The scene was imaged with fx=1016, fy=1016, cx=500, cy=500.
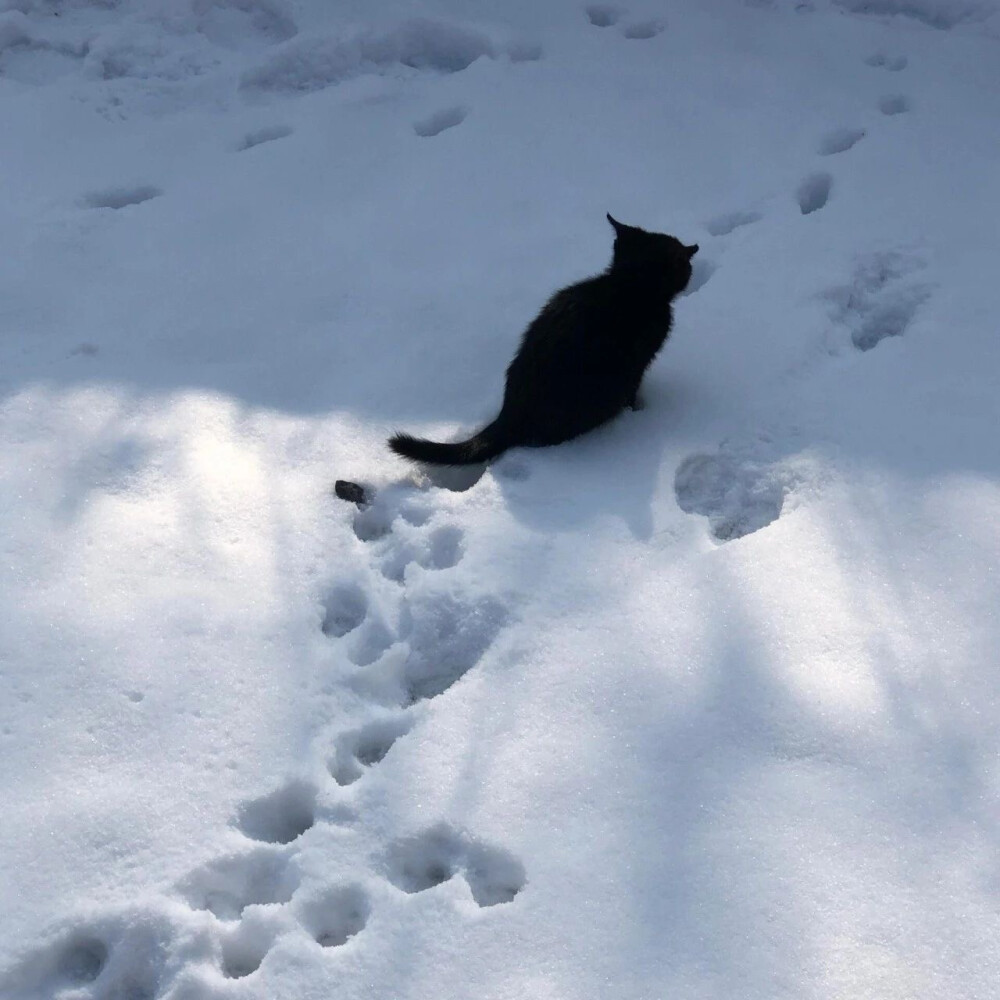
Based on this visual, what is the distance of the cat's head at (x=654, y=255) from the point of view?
3006 millimetres

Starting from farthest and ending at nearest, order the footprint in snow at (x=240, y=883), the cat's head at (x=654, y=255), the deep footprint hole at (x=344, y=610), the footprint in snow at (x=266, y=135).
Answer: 1. the footprint in snow at (x=266, y=135)
2. the cat's head at (x=654, y=255)
3. the deep footprint hole at (x=344, y=610)
4. the footprint in snow at (x=240, y=883)

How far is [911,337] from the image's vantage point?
123 inches

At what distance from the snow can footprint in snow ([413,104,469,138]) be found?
0.06 ft

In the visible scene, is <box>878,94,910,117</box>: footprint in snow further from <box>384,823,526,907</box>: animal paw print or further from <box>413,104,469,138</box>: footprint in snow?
<box>384,823,526,907</box>: animal paw print

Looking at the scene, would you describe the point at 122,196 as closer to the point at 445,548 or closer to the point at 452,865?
the point at 445,548

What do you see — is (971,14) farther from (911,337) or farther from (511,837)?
(511,837)

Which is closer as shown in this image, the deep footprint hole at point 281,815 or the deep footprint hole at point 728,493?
the deep footprint hole at point 281,815

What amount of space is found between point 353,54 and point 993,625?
141 inches

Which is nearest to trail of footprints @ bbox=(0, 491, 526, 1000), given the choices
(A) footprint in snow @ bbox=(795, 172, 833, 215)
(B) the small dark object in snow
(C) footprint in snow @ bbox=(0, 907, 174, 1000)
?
(C) footprint in snow @ bbox=(0, 907, 174, 1000)

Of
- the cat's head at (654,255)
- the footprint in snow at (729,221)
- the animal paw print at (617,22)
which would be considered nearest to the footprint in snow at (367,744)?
the cat's head at (654,255)

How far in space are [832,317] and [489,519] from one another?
1358mm

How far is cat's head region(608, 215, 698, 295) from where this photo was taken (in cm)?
301

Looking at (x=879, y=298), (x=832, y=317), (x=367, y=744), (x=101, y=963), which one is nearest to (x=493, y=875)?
(x=367, y=744)

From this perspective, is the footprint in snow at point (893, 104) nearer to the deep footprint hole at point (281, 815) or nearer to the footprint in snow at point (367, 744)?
the footprint in snow at point (367, 744)
